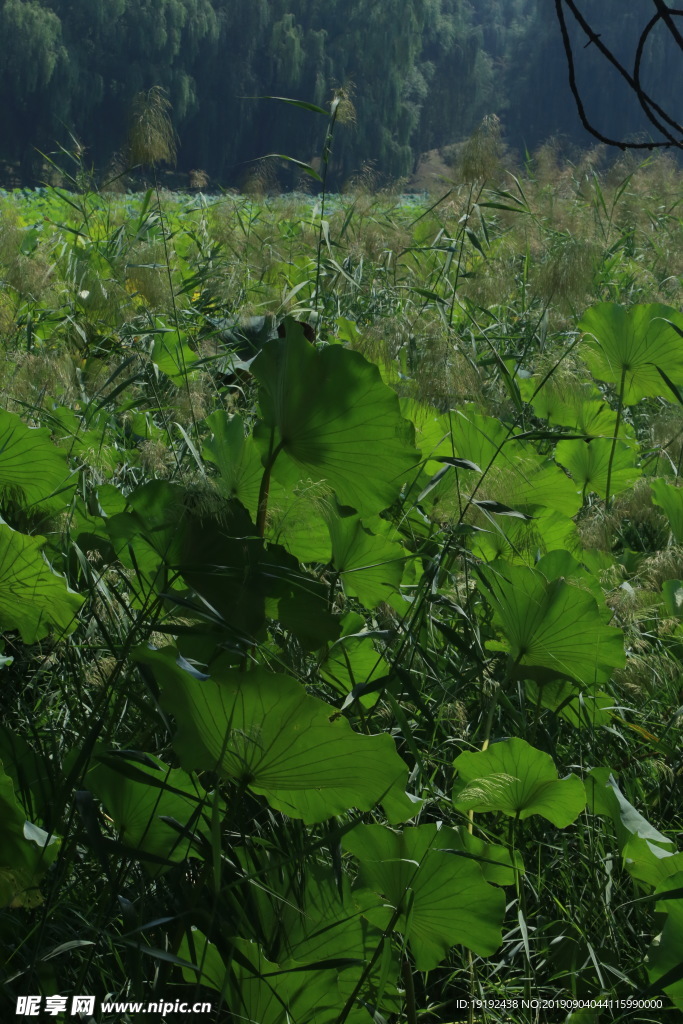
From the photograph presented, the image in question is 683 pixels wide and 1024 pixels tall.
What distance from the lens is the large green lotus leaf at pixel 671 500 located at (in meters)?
1.51

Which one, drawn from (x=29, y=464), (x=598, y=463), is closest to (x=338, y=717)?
(x=29, y=464)

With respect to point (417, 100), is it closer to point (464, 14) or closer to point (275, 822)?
point (464, 14)

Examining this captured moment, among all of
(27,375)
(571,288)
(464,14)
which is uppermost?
(464,14)

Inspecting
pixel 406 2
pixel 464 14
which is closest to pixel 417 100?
pixel 464 14

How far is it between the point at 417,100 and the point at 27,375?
2829 cm

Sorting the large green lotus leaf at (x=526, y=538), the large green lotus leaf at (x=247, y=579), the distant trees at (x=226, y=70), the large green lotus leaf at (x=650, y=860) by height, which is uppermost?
the distant trees at (x=226, y=70)

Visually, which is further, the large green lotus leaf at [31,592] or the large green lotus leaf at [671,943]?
the large green lotus leaf at [31,592]

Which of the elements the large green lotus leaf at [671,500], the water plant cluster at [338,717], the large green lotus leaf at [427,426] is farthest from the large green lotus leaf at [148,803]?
the large green lotus leaf at [671,500]

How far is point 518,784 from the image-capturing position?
3.01 ft

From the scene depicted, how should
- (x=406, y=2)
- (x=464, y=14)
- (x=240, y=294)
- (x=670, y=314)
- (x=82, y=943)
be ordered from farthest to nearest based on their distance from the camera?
1. (x=464, y=14)
2. (x=406, y=2)
3. (x=240, y=294)
4. (x=670, y=314)
5. (x=82, y=943)

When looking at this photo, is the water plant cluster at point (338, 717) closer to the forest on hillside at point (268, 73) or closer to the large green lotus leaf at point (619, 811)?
the large green lotus leaf at point (619, 811)

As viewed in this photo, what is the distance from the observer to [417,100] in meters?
27.3

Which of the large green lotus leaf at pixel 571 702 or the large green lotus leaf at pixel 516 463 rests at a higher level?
the large green lotus leaf at pixel 516 463

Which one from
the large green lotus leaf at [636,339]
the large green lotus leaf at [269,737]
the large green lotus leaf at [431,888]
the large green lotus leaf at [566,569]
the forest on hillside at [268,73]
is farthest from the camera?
the forest on hillside at [268,73]
